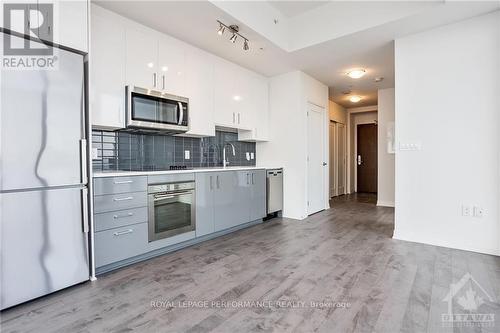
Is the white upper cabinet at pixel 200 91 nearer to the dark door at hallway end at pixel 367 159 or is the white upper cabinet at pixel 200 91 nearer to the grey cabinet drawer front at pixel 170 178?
the grey cabinet drawer front at pixel 170 178

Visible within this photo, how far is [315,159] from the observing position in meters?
5.12

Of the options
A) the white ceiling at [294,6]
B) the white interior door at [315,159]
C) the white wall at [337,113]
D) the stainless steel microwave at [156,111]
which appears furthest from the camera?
the white wall at [337,113]

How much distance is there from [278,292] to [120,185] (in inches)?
66.6

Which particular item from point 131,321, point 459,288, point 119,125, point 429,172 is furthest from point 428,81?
point 131,321

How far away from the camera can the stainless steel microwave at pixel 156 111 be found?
2.80 m

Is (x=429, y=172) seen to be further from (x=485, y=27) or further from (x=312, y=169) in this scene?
(x=312, y=169)

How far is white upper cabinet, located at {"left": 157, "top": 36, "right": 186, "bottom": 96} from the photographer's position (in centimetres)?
312

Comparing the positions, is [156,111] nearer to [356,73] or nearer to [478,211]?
[356,73]

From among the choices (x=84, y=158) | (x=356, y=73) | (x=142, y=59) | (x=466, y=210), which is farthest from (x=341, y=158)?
(x=84, y=158)

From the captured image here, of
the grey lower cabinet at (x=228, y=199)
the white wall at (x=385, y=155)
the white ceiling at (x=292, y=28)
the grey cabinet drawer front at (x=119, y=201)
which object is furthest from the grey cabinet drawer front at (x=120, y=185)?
the white wall at (x=385, y=155)

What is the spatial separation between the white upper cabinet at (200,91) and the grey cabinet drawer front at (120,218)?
4.15ft

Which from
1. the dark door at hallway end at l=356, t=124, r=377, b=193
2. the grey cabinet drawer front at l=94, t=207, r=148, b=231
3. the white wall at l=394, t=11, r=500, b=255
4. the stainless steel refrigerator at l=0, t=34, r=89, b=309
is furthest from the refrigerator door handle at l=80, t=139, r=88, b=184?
the dark door at hallway end at l=356, t=124, r=377, b=193

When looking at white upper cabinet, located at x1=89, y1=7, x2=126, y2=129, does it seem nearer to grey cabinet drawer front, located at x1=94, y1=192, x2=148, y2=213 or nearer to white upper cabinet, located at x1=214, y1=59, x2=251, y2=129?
grey cabinet drawer front, located at x1=94, y1=192, x2=148, y2=213

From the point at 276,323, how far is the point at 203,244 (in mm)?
1778
